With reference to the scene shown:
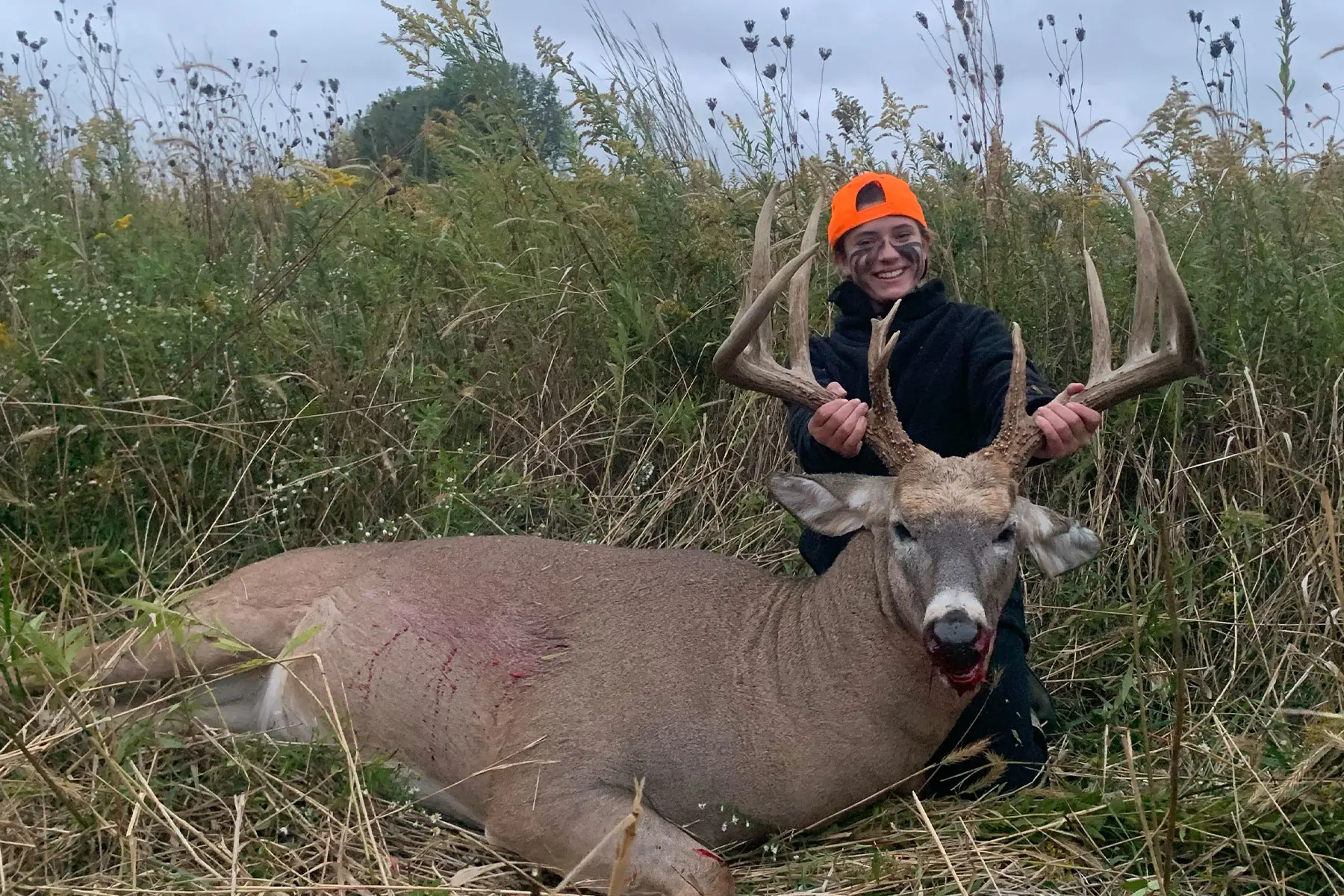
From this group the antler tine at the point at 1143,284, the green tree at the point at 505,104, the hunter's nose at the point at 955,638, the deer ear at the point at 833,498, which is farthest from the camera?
the green tree at the point at 505,104

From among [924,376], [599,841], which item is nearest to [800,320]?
[924,376]

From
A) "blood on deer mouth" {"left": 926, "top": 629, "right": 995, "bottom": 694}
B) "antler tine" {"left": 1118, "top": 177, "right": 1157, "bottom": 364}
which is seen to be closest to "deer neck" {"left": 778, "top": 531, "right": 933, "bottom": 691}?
"blood on deer mouth" {"left": 926, "top": 629, "right": 995, "bottom": 694}

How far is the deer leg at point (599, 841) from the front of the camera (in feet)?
8.45

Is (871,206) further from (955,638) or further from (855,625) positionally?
(955,638)

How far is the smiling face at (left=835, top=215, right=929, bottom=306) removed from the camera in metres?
3.77

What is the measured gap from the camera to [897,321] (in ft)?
12.4

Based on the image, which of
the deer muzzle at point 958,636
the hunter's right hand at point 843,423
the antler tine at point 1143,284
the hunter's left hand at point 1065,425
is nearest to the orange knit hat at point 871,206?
the antler tine at point 1143,284

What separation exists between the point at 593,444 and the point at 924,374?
146 centimetres

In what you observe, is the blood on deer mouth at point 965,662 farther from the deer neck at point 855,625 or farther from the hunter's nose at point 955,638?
the deer neck at point 855,625

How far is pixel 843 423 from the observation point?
3021mm

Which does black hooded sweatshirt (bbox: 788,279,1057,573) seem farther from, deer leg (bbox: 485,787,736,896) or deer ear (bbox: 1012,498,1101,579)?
deer leg (bbox: 485,787,736,896)

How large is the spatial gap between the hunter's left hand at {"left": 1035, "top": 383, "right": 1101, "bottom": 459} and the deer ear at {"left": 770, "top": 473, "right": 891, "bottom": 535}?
0.42 metres

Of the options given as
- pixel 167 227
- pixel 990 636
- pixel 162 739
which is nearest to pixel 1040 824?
pixel 990 636

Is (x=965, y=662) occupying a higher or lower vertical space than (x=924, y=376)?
lower
